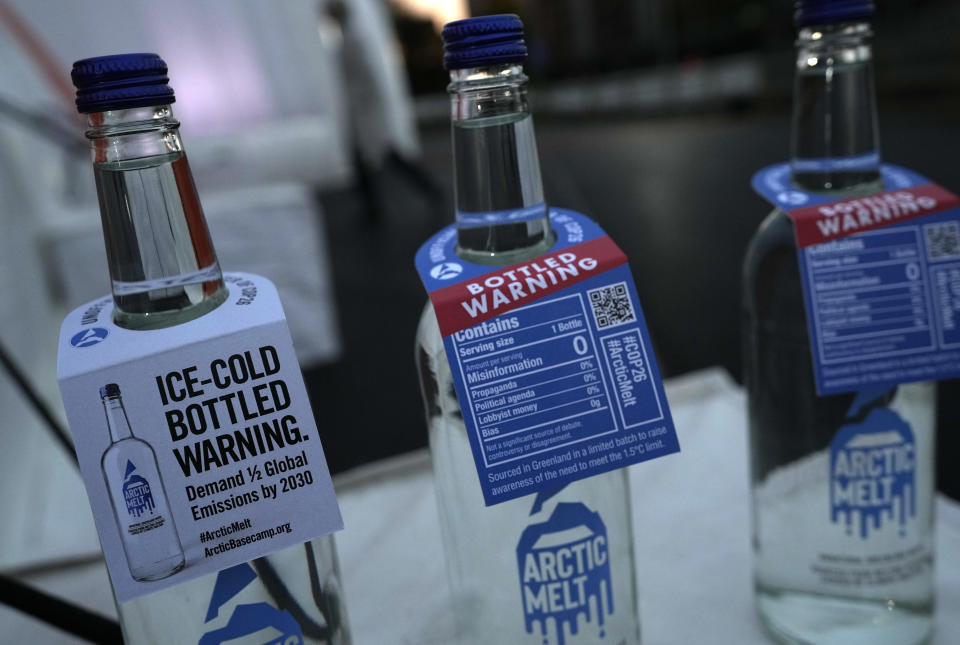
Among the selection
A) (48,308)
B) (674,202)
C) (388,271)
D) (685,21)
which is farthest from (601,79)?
(48,308)

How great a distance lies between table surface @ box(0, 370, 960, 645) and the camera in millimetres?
510

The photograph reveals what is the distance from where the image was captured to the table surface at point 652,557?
51 centimetres

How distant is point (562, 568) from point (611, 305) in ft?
0.49

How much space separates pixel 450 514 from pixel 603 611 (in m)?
0.10

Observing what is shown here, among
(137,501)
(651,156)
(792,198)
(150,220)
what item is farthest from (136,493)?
(651,156)

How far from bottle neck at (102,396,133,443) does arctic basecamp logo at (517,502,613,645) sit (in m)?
0.21

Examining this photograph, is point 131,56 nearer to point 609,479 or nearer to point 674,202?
point 609,479

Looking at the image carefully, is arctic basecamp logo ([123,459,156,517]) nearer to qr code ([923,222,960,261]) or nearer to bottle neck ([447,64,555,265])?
bottle neck ([447,64,555,265])

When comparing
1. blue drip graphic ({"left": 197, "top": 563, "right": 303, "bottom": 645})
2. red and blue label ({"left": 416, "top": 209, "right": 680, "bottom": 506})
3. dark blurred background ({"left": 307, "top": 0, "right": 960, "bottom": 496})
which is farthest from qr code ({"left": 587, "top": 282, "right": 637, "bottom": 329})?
blue drip graphic ({"left": 197, "top": 563, "right": 303, "bottom": 645})

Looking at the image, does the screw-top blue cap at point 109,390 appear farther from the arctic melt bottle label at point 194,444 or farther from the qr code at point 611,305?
the qr code at point 611,305

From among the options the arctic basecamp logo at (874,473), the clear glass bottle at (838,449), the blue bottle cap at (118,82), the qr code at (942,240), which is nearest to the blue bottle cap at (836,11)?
the clear glass bottle at (838,449)

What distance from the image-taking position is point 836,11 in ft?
1.33

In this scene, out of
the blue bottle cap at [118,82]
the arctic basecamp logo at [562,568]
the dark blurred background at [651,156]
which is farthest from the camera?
the dark blurred background at [651,156]

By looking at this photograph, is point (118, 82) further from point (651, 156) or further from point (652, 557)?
point (651, 156)
